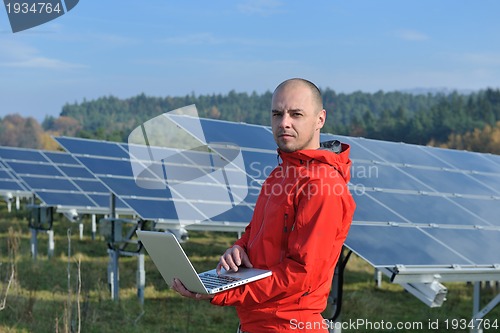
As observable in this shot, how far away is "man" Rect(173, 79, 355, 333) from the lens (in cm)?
314

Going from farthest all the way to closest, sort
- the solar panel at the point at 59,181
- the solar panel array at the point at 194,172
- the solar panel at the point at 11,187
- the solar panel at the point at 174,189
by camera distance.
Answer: the solar panel at the point at 11,187, the solar panel at the point at 59,181, the solar panel at the point at 174,189, the solar panel array at the point at 194,172

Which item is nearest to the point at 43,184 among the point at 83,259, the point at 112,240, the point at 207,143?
the point at 83,259

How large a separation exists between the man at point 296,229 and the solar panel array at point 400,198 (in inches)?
106

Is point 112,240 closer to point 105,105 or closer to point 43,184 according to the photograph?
point 43,184

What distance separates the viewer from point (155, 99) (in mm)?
88125

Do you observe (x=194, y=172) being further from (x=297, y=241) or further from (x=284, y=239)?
(x=297, y=241)

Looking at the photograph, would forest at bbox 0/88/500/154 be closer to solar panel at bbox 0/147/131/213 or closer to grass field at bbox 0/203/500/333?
solar panel at bbox 0/147/131/213

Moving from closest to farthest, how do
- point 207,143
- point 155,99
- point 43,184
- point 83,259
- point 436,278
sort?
point 436,278 → point 207,143 → point 83,259 → point 43,184 → point 155,99

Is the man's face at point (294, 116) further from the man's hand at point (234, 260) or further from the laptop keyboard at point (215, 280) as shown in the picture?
the laptop keyboard at point (215, 280)

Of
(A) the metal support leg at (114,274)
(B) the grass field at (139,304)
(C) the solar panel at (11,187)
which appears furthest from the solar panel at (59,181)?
(A) the metal support leg at (114,274)

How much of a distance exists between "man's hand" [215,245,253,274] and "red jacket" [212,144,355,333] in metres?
0.04

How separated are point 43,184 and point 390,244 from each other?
39.1 feet

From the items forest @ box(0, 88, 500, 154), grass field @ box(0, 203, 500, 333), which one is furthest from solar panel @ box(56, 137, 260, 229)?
forest @ box(0, 88, 500, 154)

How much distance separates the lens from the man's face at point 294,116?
327 cm
